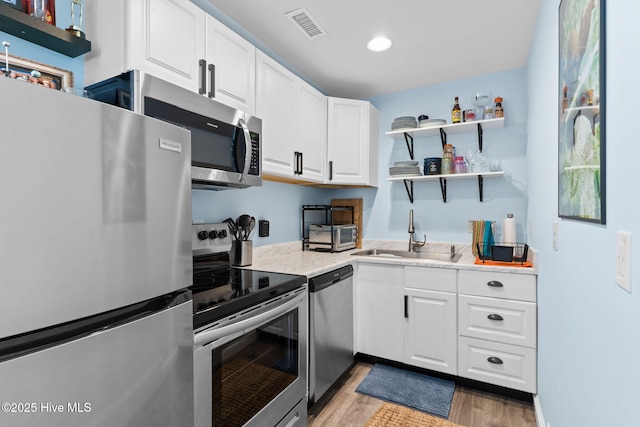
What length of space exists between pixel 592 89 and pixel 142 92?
153 centimetres

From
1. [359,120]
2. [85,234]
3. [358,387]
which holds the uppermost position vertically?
[359,120]

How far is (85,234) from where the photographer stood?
74 centimetres

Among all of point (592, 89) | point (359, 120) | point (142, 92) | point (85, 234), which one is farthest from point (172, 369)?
point (359, 120)

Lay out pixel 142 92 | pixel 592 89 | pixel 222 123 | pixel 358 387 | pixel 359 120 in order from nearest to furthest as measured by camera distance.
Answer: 1. pixel 592 89
2. pixel 142 92
3. pixel 222 123
4. pixel 358 387
5. pixel 359 120

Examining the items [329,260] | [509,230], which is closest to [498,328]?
[509,230]

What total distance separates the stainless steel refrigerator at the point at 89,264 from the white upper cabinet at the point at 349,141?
6.60ft

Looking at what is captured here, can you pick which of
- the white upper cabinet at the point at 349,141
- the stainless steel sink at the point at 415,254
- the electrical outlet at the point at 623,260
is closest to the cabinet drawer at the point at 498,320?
the stainless steel sink at the point at 415,254

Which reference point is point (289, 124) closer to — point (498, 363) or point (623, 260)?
point (623, 260)

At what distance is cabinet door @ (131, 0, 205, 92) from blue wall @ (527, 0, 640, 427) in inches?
63.1

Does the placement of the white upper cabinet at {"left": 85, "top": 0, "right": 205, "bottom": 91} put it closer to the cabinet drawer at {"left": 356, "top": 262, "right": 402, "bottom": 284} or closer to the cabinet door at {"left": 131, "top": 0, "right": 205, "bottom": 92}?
the cabinet door at {"left": 131, "top": 0, "right": 205, "bottom": 92}

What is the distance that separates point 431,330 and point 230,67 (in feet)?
7.35

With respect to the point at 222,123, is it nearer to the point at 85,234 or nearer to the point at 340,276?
the point at 85,234

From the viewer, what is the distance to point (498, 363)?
2.14 metres

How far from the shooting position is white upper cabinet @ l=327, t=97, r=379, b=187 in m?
2.90
